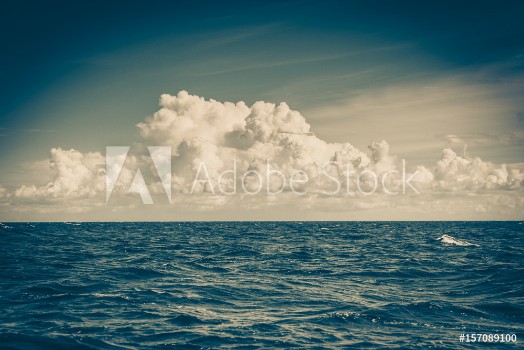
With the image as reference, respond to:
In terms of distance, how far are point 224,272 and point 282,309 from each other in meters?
12.5

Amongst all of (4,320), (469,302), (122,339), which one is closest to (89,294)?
(4,320)

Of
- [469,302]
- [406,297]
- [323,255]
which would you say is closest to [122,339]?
[406,297]

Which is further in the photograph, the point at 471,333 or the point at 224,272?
the point at 224,272

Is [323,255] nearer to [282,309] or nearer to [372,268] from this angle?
[372,268]

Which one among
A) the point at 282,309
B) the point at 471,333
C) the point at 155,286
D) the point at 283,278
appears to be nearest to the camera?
the point at 471,333

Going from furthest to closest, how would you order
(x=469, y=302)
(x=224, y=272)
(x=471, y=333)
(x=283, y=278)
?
1. (x=224, y=272)
2. (x=283, y=278)
3. (x=469, y=302)
4. (x=471, y=333)

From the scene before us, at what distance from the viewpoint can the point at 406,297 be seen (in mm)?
23359

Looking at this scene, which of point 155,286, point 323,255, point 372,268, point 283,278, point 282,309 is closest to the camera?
point 282,309

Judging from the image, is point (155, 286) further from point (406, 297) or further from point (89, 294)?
point (406, 297)

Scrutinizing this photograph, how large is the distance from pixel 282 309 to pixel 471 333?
8504 mm

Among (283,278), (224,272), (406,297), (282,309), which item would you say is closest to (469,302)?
(406,297)

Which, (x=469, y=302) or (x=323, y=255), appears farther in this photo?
(x=323, y=255)

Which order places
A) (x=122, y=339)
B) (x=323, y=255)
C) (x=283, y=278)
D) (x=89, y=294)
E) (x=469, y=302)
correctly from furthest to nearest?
(x=323, y=255)
(x=283, y=278)
(x=89, y=294)
(x=469, y=302)
(x=122, y=339)

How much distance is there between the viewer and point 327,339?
1584 centimetres
